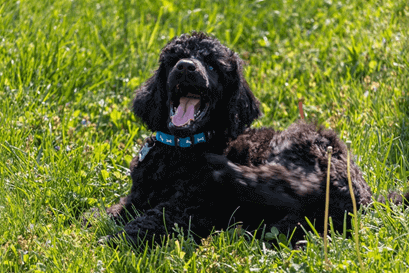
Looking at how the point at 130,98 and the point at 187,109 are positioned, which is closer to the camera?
the point at 187,109

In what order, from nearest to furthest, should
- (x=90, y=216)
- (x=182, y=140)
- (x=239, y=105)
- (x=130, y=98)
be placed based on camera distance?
(x=90, y=216), (x=182, y=140), (x=239, y=105), (x=130, y=98)

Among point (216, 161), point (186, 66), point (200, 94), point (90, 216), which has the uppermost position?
point (186, 66)

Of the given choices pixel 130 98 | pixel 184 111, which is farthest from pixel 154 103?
pixel 130 98

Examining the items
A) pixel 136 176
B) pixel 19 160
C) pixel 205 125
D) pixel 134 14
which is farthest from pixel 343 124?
pixel 134 14

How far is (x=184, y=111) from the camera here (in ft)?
12.1

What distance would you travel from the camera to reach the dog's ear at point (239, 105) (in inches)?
149

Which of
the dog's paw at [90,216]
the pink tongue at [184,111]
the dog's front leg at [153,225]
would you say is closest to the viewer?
the dog's front leg at [153,225]

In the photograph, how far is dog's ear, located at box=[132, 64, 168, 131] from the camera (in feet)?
12.6

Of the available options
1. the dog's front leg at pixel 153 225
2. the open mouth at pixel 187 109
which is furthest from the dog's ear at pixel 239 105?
the dog's front leg at pixel 153 225

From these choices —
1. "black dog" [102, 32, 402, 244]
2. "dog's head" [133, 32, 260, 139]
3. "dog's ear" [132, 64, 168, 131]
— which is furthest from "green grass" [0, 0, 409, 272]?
"dog's head" [133, 32, 260, 139]

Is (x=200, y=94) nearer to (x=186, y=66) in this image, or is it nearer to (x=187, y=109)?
(x=187, y=109)

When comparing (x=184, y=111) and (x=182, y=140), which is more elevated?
(x=184, y=111)

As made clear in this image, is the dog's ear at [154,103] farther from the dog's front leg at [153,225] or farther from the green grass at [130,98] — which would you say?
the dog's front leg at [153,225]

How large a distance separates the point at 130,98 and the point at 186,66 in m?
1.97
